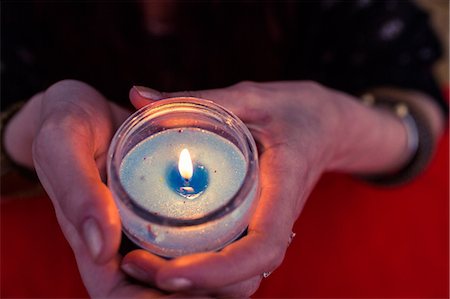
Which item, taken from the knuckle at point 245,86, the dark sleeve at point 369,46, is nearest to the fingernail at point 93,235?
the knuckle at point 245,86

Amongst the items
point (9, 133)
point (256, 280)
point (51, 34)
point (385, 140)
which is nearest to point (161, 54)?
point (51, 34)

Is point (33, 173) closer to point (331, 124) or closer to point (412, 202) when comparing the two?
point (331, 124)

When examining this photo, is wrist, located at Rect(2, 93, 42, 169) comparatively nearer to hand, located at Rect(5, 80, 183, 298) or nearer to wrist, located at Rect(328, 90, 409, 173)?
hand, located at Rect(5, 80, 183, 298)

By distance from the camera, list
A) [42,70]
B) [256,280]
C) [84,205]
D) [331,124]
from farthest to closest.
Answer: [42,70]
[331,124]
[256,280]
[84,205]

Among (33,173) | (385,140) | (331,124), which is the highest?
(331,124)

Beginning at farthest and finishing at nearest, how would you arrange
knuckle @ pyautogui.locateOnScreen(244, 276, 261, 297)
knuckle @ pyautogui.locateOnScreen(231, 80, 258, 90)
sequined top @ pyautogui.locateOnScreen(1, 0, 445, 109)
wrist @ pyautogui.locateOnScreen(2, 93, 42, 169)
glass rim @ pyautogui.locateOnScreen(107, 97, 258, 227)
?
sequined top @ pyautogui.locateOnScreen(1, 0, 445, 109) < wrist @ pyautogui.locateOnScreen(2, 93, 42, 169) < knuckle @ pyautogui.locateOnScreen(231, 80, 258, 90) < knuckle @ pyautogui.locateOnScreen(244, 276, 261, 297) < glass rim @ pyautogui.locateOnScreen(107, 97, 258, 227)

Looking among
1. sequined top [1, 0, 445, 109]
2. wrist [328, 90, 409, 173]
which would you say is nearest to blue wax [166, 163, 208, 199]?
wrist [328, 90, 409, 173]

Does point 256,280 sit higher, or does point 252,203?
point 252,203
